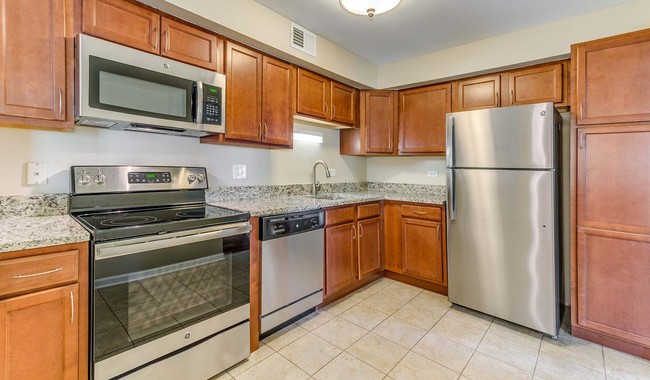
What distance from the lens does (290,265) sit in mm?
2221

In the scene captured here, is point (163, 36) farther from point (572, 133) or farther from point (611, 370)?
point (611, 370)

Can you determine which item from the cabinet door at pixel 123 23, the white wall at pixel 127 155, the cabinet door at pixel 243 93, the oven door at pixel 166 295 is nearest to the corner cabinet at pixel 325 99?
the white wall at pixel 127 155

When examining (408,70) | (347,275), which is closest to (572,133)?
(408,70)

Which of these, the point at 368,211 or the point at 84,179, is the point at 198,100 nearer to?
the point at 84,179

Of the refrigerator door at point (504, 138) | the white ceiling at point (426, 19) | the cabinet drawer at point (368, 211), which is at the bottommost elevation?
the cabinet drawer at point (368, 211)

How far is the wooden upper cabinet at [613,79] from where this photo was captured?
187cm

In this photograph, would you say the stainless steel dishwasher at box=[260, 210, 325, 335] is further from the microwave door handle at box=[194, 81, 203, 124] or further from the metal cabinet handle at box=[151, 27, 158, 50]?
the metal cabinet handle at box=[151, 27, 158, 50]

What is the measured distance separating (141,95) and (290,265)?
4.73 ft

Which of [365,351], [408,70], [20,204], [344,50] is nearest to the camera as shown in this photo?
[20,204]

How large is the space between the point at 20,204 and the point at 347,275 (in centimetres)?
229

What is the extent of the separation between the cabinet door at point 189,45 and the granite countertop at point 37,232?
44.0 inches

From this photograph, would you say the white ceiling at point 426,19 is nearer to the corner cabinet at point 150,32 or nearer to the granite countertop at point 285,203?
the corner cabinet at point 150,32

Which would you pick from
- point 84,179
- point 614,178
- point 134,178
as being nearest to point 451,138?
point 614,178

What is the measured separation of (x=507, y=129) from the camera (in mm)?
2240
